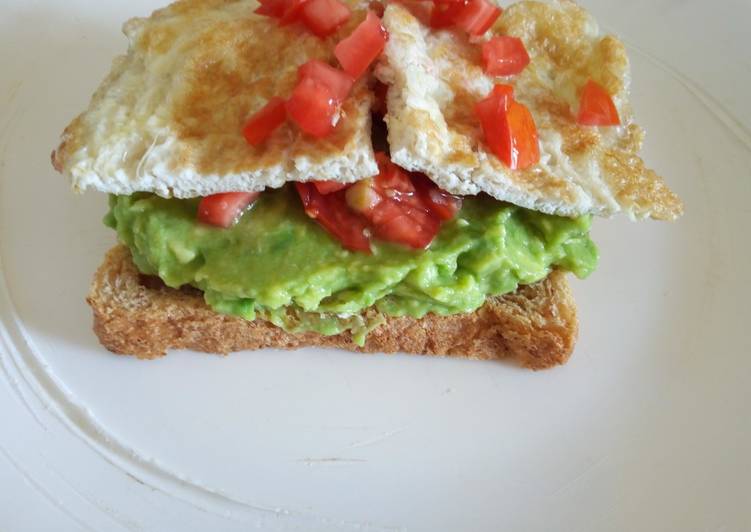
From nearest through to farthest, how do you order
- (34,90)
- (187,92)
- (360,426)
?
(187,92) → (360,426) → (34,90)

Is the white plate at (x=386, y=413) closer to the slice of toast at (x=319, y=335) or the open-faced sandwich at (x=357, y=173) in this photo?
the slice of toast at (x=319, y=335)

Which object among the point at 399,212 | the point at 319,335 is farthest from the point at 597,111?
the point at 319,335

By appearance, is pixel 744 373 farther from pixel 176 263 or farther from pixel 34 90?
pixel 34 90

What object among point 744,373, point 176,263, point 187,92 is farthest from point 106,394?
point 744,373

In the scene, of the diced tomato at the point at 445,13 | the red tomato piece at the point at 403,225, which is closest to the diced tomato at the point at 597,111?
the diced tomato at the point at 445,13

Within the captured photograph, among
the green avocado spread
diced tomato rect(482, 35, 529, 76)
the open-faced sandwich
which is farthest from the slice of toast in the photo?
diced tomato rect(482, 35, 529, 76)

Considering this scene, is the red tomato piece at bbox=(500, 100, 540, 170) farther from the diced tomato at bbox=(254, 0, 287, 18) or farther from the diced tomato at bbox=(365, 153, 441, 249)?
the diced tomato at bbox=(254, 0, 287, 18)

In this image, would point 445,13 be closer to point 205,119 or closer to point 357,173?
point 357,173

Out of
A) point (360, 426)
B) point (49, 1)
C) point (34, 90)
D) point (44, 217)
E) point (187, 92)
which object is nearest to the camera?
point (187, 92)
